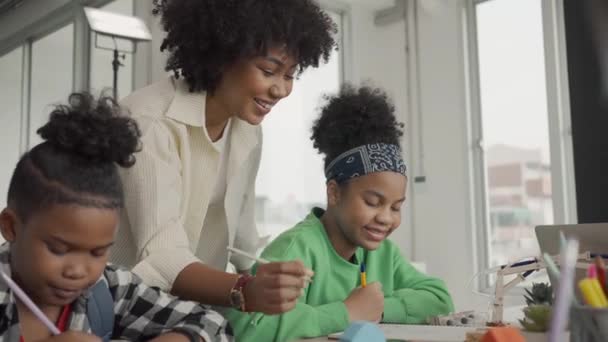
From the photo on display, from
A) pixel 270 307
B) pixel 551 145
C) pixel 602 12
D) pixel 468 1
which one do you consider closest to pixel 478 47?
pixel 468 1

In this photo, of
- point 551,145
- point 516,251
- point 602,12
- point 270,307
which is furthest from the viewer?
point 516,251

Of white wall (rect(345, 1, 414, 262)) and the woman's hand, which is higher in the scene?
white wall (rect(345, 1, 414, 262))

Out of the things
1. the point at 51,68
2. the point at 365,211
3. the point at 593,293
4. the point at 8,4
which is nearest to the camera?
the point at 593,293

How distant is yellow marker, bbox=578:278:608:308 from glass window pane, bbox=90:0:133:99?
328 centimetres

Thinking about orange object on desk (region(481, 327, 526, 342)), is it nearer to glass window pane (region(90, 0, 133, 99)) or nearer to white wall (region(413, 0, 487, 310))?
glass window pane (region(90, 0, 133, 99))

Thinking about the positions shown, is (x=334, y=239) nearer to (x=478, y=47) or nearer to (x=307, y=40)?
(x=307, y=40)

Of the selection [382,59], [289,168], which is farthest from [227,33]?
[382,59]

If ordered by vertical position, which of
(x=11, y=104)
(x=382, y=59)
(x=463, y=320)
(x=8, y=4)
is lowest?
(x=463, y=320)

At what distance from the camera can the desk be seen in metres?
0.92

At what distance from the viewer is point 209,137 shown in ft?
4.42

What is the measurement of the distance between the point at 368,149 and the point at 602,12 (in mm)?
963

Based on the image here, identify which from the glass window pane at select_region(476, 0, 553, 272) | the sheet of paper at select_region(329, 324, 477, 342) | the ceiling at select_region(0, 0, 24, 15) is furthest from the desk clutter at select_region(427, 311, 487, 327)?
the ceiling at select_region(0, 0, 24, 15)

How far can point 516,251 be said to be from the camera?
3.83 m

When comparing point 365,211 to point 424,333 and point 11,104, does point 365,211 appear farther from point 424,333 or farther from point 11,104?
point 11,104
